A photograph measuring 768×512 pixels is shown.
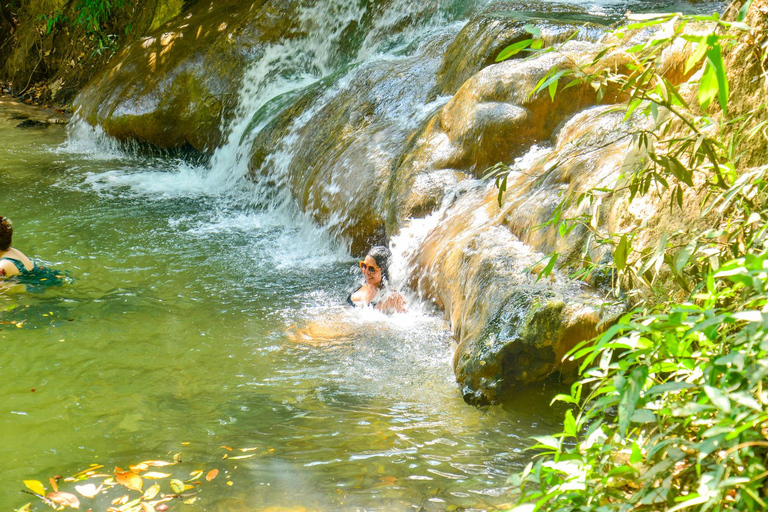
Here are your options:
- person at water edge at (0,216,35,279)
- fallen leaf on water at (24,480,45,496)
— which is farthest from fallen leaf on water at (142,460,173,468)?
person at water edge at (0,216,35,279)

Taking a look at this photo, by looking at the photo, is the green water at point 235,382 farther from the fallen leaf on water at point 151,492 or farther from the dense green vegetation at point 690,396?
the dense green vegetation at point 690,396

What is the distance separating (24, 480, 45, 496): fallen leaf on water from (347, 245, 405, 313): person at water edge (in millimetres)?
2843

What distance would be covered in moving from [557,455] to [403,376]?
2.40 metres

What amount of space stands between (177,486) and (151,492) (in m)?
0.10

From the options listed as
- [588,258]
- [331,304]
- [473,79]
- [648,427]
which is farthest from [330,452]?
[473,79]

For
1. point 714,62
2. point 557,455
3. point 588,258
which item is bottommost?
point 557,455

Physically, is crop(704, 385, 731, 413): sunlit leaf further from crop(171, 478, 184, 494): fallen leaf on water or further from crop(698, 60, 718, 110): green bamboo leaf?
crop(171, 478, 184, 494): fallen leaf on water

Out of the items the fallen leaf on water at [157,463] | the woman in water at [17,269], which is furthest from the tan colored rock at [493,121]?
the fallen leaf on water at [157,463]

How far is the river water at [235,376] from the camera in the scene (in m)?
3.04

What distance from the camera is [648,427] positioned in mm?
2725

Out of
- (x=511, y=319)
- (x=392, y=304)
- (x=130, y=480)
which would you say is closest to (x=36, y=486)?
(x=130, y=480)

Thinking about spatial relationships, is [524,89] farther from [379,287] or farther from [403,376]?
[403,376]

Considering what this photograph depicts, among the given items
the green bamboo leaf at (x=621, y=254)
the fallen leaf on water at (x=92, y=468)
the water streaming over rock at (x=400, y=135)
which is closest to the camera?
the green bamboo leaf at (x=621, y=254)

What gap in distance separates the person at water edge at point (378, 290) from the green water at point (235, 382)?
5.2 inches
